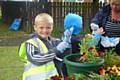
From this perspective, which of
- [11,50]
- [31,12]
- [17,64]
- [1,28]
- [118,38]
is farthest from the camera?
[1,28]

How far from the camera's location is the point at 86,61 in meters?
2.60

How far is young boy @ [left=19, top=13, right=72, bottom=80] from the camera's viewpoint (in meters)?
2.99

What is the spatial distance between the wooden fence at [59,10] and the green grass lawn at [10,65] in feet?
13.2

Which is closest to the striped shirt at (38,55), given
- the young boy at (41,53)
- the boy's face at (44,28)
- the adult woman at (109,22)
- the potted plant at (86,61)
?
the young boy at (41,53)

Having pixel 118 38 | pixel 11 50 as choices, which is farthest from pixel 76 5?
pixel 118 38

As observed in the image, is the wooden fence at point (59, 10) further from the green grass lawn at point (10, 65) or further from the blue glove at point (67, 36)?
the blue glove at point (67, 36)

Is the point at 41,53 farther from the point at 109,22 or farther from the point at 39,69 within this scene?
the point at 109,22

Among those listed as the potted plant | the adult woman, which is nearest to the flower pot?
the potted plant

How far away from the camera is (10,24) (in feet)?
53.5

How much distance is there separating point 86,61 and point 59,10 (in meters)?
11.9

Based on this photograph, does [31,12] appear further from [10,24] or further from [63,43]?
[63,43]

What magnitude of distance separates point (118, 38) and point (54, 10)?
11.0 m

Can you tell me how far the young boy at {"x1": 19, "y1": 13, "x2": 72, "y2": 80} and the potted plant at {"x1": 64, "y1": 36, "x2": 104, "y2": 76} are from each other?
31 cm

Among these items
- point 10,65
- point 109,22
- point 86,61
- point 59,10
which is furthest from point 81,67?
point 59,10
